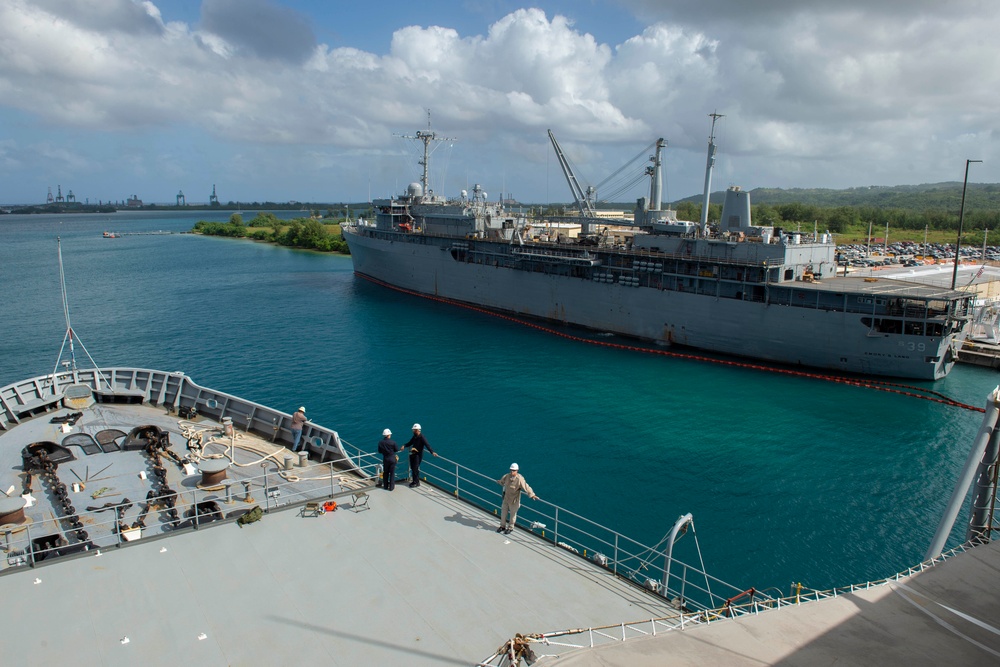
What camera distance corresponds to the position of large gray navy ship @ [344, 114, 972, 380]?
33.9 m

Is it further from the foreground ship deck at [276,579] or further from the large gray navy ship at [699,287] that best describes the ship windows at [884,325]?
the foreground ship deck at [276,579]

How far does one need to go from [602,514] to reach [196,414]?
544 inches

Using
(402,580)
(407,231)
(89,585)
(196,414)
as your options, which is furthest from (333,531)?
(407,231)

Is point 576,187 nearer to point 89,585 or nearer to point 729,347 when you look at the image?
point 729,347

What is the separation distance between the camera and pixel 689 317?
40844 millimetres

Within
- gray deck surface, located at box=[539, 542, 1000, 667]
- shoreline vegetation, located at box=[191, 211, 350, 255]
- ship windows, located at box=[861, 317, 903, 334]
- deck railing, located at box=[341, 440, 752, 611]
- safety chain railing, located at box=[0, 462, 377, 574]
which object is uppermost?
shoreline vegetation, located at box=[191, 211, 350, 255]

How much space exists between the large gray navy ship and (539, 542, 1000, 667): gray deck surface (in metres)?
30.8

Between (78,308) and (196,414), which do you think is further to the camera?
(78,308)

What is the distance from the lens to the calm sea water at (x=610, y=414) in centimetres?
1939

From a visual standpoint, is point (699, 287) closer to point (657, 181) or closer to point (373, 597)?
point (657, 181)

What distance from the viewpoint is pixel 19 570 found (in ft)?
30.5

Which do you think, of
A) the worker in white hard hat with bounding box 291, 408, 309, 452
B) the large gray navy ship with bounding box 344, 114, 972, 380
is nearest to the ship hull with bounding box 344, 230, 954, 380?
the large gray navy ship with bounding box 344, 114, 972, 380

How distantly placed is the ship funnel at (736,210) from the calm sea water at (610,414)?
11578mm

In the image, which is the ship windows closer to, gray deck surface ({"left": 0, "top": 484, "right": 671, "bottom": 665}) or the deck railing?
the deck railing
